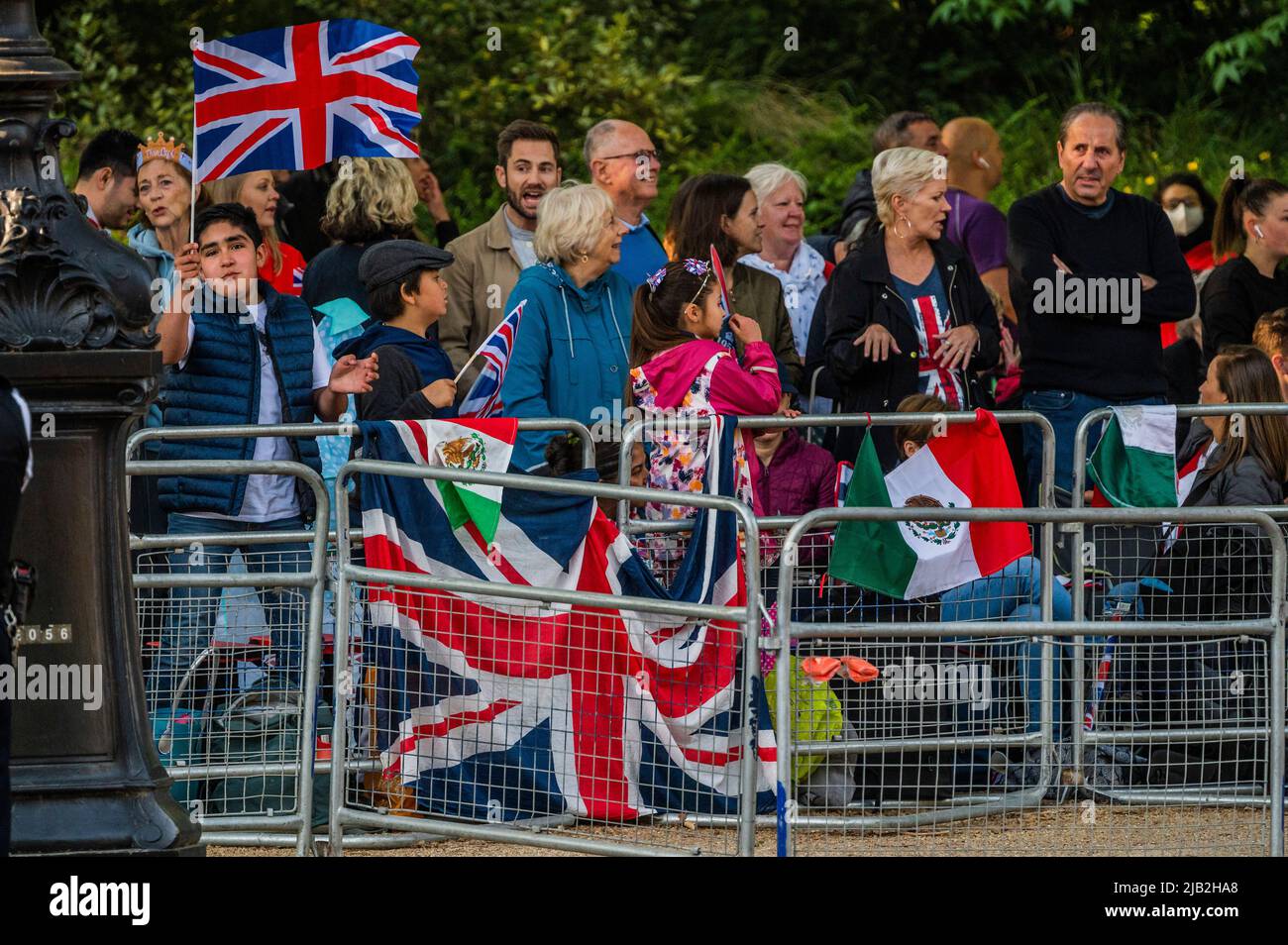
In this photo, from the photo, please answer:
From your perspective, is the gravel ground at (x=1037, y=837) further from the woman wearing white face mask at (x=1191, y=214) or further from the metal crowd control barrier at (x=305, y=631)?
the woman wearing white face mask at (x=1191, y=214)

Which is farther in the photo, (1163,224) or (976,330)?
(1163,224)

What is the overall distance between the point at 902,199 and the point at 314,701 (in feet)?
12.6

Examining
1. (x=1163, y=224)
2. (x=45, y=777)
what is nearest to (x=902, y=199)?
(x=1163, y=224)

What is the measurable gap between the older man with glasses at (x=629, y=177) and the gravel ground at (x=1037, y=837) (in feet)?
11.6

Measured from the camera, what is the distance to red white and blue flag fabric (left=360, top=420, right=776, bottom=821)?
7527 mm

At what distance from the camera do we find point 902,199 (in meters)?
10.2

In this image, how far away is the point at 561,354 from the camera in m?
9.34

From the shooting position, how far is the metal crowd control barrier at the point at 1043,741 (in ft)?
23.2

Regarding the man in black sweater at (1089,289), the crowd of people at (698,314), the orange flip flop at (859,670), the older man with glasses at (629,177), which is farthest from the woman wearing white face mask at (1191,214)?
the orange flip flop at (859,670)

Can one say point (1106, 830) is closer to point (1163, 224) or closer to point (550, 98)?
point (1163, 224)

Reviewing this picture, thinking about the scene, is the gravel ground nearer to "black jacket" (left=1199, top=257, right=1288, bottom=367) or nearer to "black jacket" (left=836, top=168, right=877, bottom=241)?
"black jacket" (left=1199, top=257, right=1288, bottom=367)

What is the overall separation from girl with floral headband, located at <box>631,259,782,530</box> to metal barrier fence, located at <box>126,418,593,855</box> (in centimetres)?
145

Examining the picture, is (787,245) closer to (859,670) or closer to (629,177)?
(629,177)

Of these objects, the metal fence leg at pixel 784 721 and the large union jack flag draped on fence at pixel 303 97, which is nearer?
the metal fence leg at pixel 784 721
